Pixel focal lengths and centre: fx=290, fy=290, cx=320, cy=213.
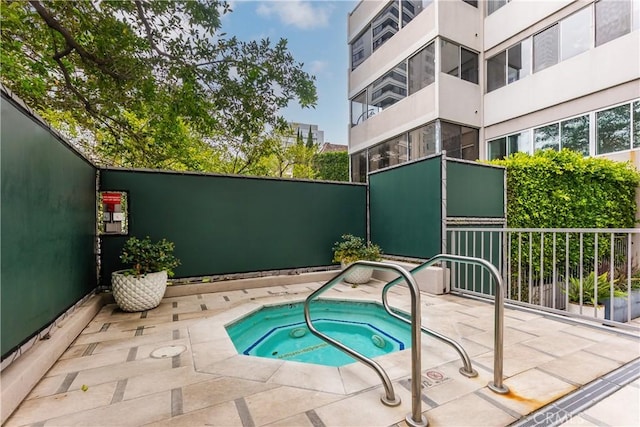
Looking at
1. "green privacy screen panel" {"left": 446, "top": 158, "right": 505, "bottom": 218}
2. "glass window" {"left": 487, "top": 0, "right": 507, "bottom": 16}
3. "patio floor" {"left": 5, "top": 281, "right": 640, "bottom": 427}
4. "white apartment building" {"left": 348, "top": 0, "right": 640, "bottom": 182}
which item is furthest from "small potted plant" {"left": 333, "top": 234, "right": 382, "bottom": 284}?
"glass window" {"left": 487, "top": 0, "right": 507, "bottom": 16}

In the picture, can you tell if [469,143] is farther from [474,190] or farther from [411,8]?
[474,190]

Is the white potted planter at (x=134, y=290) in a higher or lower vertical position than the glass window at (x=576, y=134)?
lower

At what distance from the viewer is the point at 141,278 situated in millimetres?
3748

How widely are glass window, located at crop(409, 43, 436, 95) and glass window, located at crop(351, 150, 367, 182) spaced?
3106 millimetres

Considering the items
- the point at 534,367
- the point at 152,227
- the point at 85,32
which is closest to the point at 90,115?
the point at 85,32

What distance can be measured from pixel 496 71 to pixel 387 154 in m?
4.12

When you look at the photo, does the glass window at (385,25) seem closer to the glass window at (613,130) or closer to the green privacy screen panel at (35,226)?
the glass window at (613,130)

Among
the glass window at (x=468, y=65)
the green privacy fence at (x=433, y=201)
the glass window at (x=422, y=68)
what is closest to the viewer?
the green privacy fence at (x=433, y=201)

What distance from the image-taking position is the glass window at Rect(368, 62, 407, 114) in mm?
9727

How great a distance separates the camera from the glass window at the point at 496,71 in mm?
8927

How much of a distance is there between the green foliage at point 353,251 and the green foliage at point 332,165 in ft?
24.8

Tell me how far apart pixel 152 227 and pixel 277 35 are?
3834 millimetres

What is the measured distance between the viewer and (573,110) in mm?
7488

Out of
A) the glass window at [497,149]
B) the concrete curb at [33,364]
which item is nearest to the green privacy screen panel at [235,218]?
the concrete curb at [33,364]
